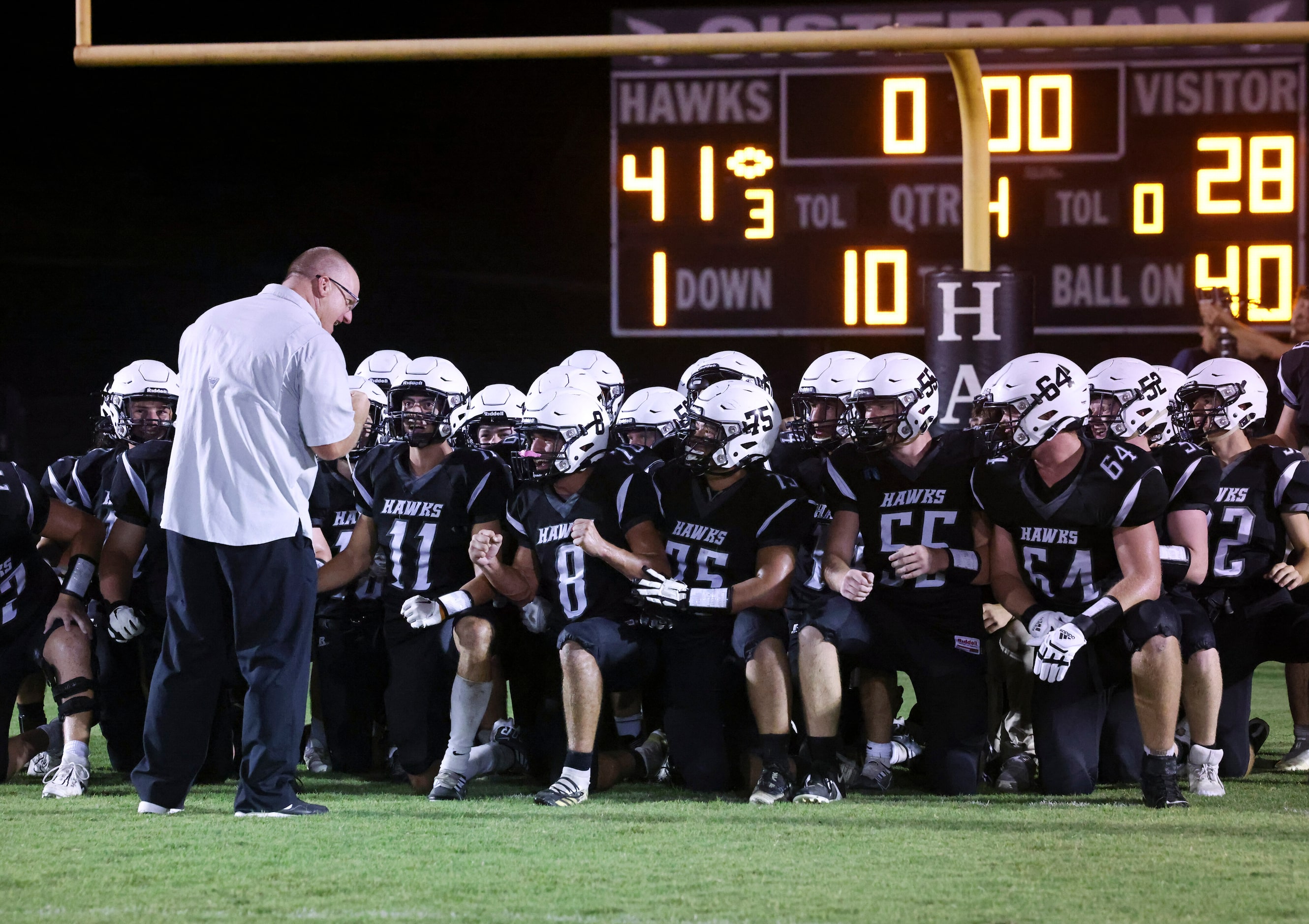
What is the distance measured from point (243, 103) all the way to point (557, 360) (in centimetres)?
765

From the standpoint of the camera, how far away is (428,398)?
6.54 meters

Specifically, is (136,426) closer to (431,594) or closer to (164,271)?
(431,594)

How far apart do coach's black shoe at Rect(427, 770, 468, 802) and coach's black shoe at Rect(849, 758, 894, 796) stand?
141 centimetres

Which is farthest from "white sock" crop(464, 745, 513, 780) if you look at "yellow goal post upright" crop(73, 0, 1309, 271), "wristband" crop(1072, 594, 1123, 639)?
"yellow goal post upright" crop(73, 0, 1309, 271)

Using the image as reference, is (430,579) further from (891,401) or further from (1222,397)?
(1222,397)

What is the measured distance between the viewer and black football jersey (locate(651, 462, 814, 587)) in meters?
6.01

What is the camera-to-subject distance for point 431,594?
20.5 feet

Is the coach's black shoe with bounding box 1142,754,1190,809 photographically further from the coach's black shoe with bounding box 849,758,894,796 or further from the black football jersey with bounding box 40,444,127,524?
the black football jersey with bounding box 40,444,127,524

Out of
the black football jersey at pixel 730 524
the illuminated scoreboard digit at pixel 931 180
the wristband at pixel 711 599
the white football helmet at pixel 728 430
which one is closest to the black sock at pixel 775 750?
the wristband at pixel 711 599

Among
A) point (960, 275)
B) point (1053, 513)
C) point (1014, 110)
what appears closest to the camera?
point (1053, 513)

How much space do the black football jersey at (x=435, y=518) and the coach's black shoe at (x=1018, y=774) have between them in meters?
2.11

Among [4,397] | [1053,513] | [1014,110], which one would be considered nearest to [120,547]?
[1053,513]

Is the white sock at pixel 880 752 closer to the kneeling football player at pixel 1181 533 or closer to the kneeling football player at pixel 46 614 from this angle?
the kneeling football player at pixel 1181 533

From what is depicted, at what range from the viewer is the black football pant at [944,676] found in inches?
235
